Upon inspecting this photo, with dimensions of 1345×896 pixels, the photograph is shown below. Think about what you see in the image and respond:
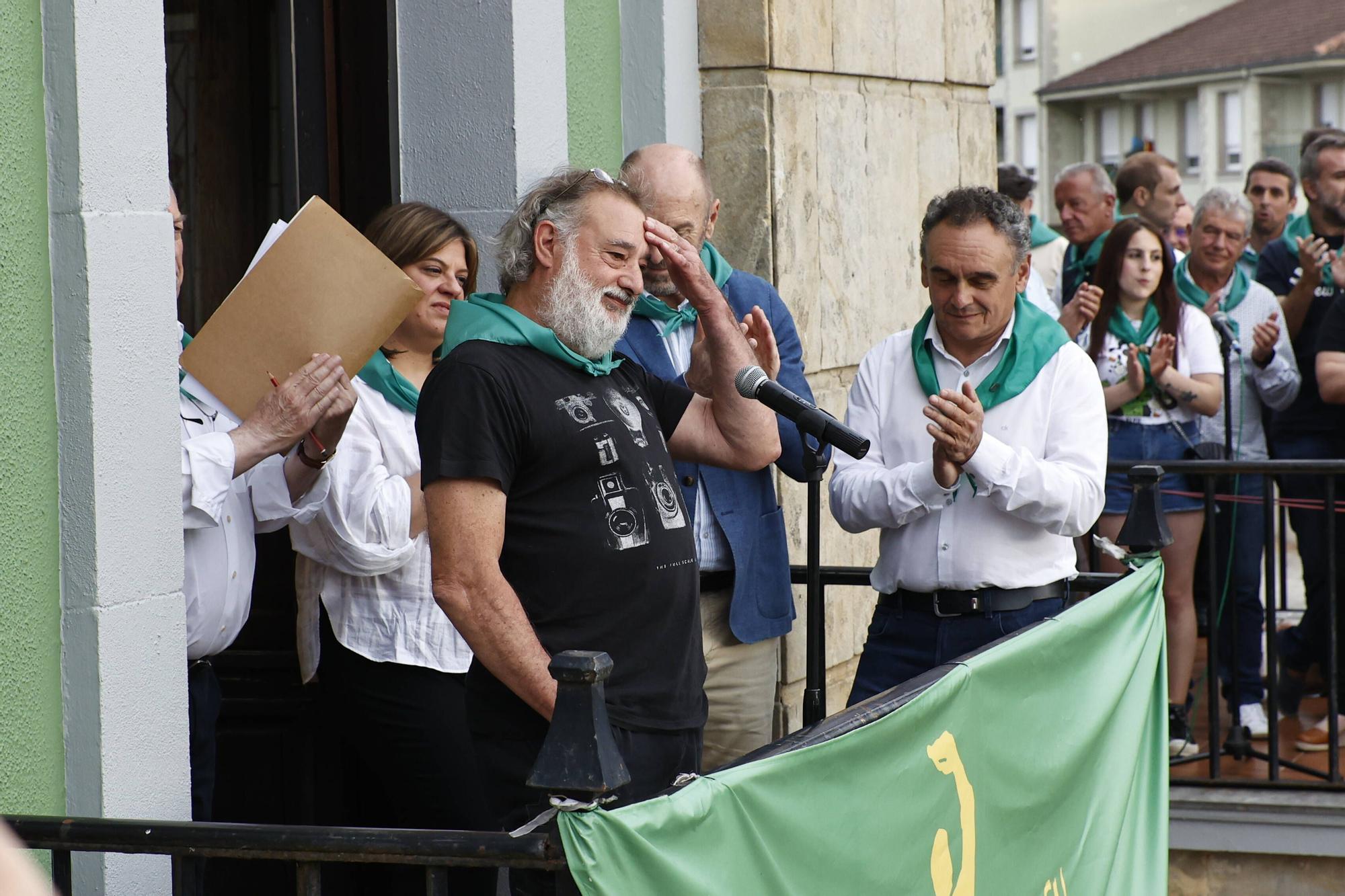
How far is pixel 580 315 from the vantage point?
3074mm

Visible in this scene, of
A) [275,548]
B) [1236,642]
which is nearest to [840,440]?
[275,548]

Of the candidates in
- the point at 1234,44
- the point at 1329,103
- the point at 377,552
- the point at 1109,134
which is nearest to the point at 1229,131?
the point at 1234,44

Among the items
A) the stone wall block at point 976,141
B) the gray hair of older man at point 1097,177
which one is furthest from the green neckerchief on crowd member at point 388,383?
the gray hair of older man at point 1097,177

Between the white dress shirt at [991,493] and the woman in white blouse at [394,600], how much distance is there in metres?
1.08

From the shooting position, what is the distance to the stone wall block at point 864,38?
18.9 ft

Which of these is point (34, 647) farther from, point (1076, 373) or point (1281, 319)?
point (1281, 319)

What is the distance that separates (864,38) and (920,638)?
105 inches

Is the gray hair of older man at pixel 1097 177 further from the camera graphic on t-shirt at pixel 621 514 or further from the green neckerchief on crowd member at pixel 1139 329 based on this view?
the camera graphic on t-shirt at pixel 621 514

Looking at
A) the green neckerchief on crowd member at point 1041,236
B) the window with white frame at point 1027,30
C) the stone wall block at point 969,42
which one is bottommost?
the green neckerchief on crowd member at point 1041,236

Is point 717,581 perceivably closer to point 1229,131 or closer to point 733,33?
point 733,33

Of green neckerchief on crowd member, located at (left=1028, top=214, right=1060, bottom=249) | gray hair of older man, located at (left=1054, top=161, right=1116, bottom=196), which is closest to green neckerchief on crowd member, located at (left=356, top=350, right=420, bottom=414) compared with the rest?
gray hair of older man, located at (left=1054, top=161, right=1116, bottom=196)

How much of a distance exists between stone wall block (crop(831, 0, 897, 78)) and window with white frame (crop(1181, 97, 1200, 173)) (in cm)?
4485

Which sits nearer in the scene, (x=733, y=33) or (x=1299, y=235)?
(x=733, y=33)

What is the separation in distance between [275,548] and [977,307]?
1.92 meters
